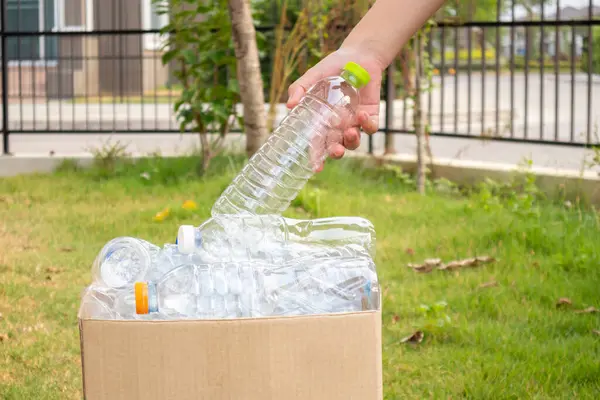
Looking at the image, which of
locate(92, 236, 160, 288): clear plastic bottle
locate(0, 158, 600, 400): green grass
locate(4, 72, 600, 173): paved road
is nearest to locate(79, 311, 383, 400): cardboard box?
locate(92, 236, 160, 288): clear plastic bottle

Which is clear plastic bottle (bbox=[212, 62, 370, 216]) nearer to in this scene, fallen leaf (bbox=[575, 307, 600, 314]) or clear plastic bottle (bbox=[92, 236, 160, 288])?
clear plastic bottle (bbox=[92, 236, 160, 288])

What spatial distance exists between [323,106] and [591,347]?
1.70 metres

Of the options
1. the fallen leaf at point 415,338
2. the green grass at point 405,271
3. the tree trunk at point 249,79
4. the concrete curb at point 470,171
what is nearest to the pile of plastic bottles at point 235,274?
the green grass at point 405,271

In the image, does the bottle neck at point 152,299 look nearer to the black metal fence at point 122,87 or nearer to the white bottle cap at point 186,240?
the white bottle cap at point 186,240

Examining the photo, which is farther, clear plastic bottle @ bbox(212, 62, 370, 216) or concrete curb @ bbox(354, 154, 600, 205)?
concrete curb @ bbox(354, 154, 600, 205)

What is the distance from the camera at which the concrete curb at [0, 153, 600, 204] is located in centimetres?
662

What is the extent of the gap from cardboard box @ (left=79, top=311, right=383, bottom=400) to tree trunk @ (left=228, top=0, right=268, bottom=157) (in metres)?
4.83

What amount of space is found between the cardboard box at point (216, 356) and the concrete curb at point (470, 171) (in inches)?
192

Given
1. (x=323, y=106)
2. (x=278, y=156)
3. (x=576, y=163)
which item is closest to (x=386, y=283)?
(x=278, y=156)

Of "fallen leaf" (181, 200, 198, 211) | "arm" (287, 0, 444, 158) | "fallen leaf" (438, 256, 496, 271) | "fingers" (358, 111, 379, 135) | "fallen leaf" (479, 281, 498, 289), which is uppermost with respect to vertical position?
"arm" (287, 0, 444, 158)

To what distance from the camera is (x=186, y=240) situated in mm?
1978

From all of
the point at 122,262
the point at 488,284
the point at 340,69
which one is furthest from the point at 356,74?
the point at 488,284

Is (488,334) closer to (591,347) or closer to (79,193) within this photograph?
(591,347)

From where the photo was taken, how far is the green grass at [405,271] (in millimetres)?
3420
